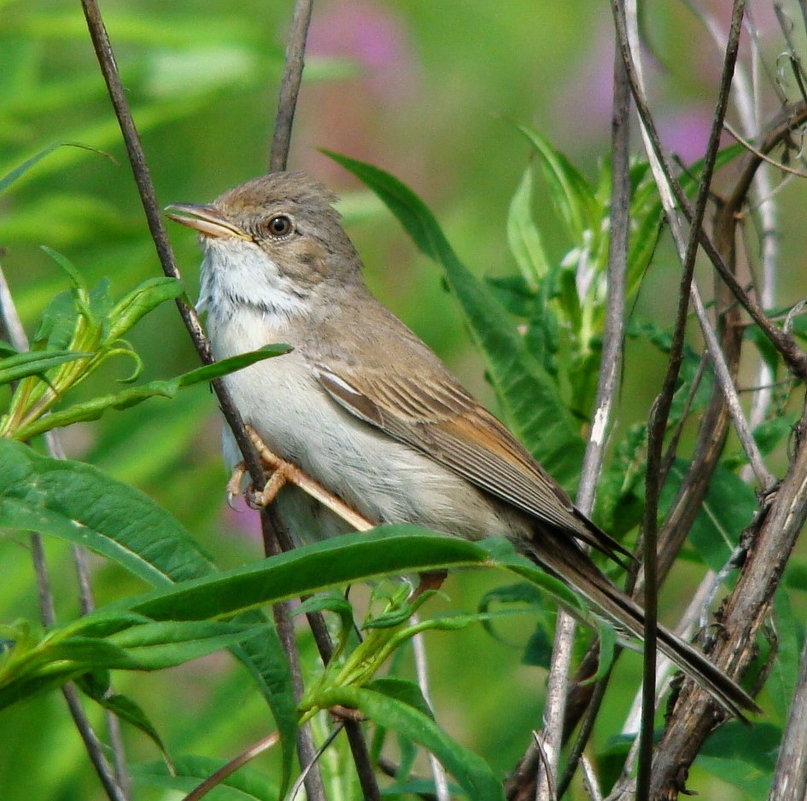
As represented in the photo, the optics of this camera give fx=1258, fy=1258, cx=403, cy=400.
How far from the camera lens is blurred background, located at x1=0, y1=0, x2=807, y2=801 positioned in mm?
4051

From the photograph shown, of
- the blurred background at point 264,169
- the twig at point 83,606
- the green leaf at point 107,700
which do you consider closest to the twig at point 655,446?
the blurred background at point 264,169

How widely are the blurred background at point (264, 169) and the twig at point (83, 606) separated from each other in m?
0.16

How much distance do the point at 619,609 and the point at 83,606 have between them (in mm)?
1463

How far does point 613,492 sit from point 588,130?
4299 mm

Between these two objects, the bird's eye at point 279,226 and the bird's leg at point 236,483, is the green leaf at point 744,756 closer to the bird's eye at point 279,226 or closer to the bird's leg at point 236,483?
the bird's leg at point 236,483

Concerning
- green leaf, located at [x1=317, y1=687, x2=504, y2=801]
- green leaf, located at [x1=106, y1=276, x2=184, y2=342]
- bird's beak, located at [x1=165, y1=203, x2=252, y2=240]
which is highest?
bird's beak, located at [x1=165, y1=203, x2=252, y2=240]

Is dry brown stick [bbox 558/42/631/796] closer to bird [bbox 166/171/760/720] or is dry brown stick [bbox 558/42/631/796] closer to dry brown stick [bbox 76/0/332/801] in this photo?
bird [bbox 166/171/760/720]

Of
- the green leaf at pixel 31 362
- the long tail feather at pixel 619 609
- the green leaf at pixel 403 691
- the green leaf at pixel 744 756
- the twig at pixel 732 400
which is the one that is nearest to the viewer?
the green leaf at pixel 31 362

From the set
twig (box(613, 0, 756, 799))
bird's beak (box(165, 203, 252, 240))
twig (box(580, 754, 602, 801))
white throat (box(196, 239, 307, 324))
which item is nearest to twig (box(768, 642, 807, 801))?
twig (box(613, 0, 756, 799))

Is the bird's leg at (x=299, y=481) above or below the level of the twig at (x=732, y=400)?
above

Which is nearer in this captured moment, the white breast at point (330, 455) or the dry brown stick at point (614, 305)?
the dry brown stick at point (614, 305)

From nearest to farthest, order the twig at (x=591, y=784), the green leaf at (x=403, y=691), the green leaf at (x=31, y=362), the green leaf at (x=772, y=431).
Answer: the green leaf at (x=31, y=362) → the green leaf at (x=403, y=691) → the twig at (x=591, y=784) → the green leaf at (x=772, y=431)

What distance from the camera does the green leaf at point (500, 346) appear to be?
349cm

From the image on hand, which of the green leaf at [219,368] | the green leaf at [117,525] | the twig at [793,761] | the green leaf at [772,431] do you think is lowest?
the twig at [793,761]
